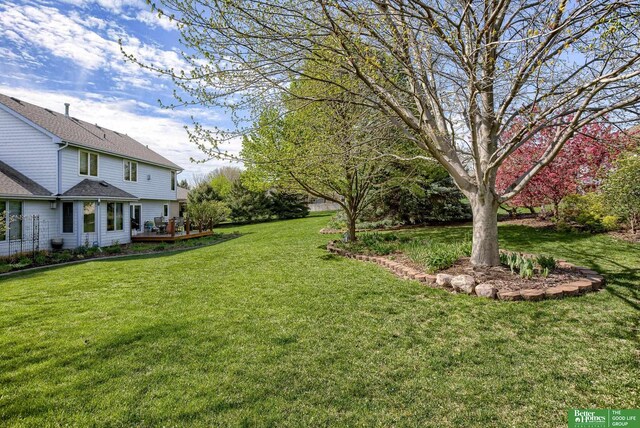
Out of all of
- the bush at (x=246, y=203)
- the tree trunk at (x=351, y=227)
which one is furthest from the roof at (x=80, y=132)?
the tree trunk at (x=351, y=227)

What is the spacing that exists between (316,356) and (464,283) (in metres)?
3.03

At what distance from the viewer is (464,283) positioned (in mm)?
5109

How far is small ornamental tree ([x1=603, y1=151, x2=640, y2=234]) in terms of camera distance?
26.9 feet

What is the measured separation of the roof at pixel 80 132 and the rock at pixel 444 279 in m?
15.4

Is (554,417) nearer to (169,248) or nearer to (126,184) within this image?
(169,248)

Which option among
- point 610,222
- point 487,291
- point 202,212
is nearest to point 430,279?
point 487,291

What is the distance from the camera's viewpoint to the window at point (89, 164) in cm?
1451

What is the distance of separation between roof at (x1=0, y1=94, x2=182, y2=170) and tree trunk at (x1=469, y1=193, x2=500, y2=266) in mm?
15776

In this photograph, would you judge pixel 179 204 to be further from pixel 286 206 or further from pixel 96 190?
pixel 96 190

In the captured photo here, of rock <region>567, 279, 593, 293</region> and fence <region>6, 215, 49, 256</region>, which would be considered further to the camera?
fence <region>6, 215, 49, 256</region>

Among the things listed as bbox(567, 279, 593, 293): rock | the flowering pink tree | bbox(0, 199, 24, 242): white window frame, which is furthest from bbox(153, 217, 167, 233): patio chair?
bbox(567, 279, 593, 293): rock

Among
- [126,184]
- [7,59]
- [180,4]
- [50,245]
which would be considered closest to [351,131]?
[180,4]

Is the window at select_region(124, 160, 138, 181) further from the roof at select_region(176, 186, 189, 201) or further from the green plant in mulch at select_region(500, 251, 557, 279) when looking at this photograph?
the green plant in mulch at select_region(500, 251, 557, 279)

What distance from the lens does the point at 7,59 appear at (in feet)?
35.7
